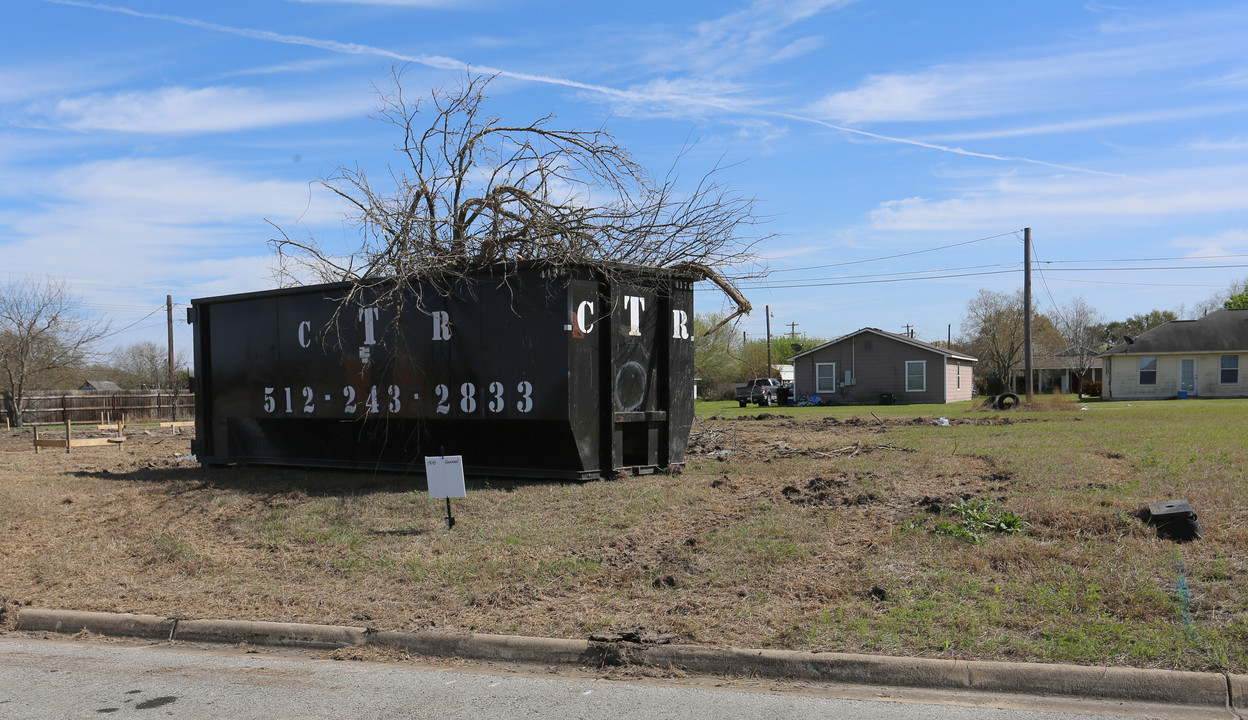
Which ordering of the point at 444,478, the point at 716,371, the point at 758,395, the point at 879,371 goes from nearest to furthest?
the point at 444,478
the point at 879,371
the point at 758,395
the point at 716,371

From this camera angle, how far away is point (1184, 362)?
157ft

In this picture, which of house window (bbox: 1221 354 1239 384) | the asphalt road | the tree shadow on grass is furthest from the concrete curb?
house window (bbox: 1221 354 1239 384)

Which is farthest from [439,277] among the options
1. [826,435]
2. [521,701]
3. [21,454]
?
[21,454]

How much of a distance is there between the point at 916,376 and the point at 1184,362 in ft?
44.6

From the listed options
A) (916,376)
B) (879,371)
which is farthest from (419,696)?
(879,371)

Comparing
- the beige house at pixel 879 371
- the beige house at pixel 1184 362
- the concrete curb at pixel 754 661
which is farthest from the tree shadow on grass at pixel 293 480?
the beige house at pixel 1184 362

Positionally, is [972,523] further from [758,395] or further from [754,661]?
[758,395]

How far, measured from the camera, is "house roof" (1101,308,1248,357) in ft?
153

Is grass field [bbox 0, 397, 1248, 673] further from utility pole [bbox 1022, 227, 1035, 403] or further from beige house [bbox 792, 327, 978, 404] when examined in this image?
beige house [bbox 792, 327, 978, 404]

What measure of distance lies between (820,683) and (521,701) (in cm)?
179

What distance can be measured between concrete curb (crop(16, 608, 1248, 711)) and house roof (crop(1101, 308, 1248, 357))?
49402 millimetres

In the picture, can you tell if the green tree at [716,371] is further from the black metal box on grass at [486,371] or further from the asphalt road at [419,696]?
the asphalt road at [419,696]

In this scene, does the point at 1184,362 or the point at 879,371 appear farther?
the point at 879,371

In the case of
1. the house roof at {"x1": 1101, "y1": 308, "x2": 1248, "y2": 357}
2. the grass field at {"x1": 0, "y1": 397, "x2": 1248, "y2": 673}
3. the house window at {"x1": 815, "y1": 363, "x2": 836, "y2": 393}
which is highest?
the house roof at {"x1": 1101, "y1": 308, "x2": 1248, "y2": 357}
